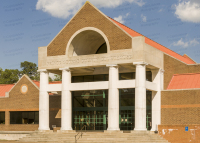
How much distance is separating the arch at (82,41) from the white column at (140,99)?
6225 mm

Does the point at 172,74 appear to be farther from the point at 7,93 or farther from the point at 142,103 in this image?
the point at 7,93

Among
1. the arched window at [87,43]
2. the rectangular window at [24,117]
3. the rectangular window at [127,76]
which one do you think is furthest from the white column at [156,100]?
the rectangular window at [24,117]

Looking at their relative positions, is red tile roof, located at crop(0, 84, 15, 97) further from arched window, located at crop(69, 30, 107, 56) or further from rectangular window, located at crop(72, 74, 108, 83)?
arched window, located at crop(69, 30, 107, 56)

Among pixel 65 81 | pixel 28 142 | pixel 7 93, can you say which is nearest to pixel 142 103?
pixel 65 81

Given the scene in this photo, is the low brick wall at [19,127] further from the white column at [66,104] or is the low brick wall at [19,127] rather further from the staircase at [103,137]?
the white column at [66,104]

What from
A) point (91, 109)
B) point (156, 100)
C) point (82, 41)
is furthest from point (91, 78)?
point (156, 100)

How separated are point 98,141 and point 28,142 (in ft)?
28.9

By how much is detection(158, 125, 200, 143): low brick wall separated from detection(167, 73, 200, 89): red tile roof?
6617 mm

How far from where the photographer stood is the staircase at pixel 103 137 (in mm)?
39875

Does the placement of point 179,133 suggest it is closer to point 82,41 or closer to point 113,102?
point 113,102

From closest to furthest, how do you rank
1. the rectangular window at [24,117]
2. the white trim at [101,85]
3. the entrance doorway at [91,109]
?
the white trim at [101,85] → the entrance doorway at [91,109] → the rectangular window at [24,117]

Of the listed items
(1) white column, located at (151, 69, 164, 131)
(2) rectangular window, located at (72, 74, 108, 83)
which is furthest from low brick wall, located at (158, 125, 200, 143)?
(2) rectangular window, located at (72, 74, 108, 83)

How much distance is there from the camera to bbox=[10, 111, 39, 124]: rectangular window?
55625 millimetres

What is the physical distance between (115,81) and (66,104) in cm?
704
